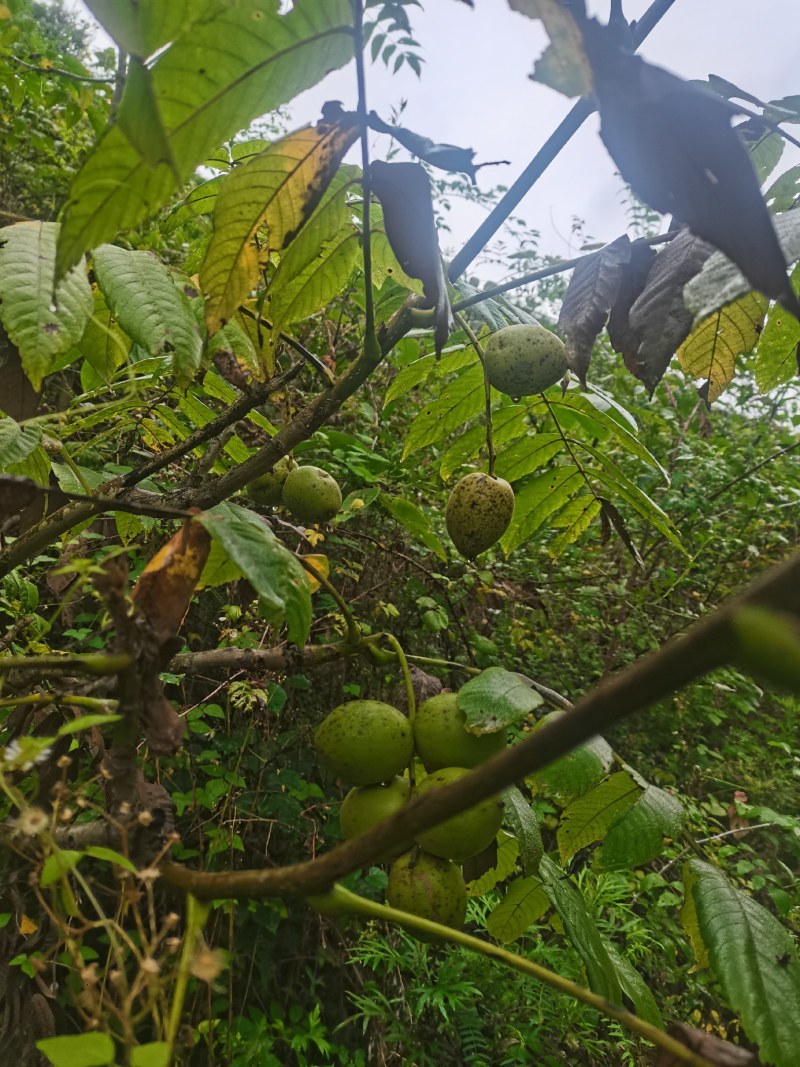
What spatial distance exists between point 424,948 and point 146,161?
2990mm

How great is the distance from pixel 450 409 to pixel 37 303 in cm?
108

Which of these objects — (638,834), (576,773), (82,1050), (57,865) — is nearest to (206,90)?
(57,865)

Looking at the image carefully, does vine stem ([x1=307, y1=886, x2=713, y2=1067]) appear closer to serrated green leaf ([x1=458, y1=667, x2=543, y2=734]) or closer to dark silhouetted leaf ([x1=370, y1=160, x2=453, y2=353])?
serrated green leaf ([x1=458, y1=667, x2=543, y2=734])

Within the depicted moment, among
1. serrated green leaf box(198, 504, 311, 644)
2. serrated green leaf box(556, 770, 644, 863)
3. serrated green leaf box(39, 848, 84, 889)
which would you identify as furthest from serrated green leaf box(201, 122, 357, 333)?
serrated green leaf box(556, 770, 644, 863)

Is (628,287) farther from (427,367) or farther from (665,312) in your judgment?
(427,367)

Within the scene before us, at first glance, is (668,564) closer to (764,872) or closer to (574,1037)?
(764,872)

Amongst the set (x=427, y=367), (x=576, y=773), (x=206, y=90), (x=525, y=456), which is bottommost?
(x=576, y=773)

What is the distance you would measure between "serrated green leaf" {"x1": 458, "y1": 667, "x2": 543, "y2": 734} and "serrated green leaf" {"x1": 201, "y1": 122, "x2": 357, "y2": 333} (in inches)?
26.8

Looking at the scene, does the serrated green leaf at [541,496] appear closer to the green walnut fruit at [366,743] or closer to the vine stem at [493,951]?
the green walnut fruit at [366,743]

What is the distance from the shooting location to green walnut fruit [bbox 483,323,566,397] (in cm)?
128

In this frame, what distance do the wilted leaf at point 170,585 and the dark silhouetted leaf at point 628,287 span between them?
72 cm

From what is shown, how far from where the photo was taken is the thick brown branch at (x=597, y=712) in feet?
0.97

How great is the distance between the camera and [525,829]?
1145mm

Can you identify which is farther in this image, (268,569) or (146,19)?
(268,569)
